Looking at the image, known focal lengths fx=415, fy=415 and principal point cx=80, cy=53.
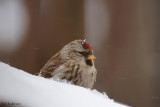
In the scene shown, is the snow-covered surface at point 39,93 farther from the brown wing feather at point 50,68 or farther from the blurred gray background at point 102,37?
the blurred gray background at point 102,37

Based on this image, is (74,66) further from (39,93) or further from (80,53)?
(39,93)

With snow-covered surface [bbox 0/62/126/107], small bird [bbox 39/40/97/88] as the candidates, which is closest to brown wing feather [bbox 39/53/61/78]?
small bird [bbox 39/40/97/88]

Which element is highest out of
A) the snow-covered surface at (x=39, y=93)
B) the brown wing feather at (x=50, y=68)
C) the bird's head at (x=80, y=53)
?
the snow-covered surface at (x=39, y=93)

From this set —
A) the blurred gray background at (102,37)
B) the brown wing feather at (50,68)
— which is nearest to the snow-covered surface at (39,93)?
the brown wing feather at (50,68)

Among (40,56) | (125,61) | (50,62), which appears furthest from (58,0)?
(50,62)

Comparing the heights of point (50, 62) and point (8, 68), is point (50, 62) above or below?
below

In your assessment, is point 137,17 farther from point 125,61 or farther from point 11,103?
point 11,103

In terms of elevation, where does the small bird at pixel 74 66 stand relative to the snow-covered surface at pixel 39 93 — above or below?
below
